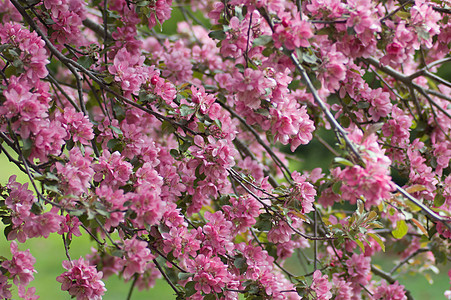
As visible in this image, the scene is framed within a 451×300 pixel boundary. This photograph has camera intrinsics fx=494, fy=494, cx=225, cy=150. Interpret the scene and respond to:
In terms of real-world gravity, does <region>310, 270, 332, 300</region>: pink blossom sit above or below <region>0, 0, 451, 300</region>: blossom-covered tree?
below

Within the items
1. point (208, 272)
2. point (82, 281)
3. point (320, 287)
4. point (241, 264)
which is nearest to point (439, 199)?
point (320, 287)

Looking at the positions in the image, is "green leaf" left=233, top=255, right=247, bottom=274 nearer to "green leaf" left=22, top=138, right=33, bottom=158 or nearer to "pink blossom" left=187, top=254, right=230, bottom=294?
"pink blossom" left=187, top=254, right=230, bottom=294

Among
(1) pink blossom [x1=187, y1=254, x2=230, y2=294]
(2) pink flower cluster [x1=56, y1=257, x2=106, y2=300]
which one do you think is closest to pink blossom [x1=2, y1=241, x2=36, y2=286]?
(2) pink flower cluster [x1=56, y1=257, x2=106, y2=300]

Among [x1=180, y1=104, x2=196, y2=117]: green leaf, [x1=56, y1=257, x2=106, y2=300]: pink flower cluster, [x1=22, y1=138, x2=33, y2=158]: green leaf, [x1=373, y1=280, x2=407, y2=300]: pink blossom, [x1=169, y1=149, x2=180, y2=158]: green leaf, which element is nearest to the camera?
[x1=22, y1=138, x2=33, y2=158]: green leaf

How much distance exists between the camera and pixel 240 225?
1529 mm

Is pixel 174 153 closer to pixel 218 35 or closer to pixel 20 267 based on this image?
pixel 218 35

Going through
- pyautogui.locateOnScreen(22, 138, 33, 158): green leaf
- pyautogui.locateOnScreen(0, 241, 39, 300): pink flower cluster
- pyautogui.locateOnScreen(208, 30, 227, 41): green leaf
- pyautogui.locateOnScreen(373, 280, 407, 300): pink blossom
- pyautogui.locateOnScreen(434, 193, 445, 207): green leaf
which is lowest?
pyautogui.locateOnScreen(0, 241, 39, 300): pink flower cluster

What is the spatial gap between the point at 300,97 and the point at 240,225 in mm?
977

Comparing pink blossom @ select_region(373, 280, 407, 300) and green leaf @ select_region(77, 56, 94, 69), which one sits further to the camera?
pink blossom @ select_region(373, 280, 407, 300)

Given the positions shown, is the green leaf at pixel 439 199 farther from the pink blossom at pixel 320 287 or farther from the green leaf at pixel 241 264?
the green leaf at pixel 241 264

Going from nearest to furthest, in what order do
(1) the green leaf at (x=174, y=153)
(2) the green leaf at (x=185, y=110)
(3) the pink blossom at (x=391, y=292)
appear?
(2) the green leaf at (x=185, y=110)
(1) the green leaf at (x=174, y=153)
(3) the pink blossom at (x=391, y=292)

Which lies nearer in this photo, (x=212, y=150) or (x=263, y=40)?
(x=263, y=40)

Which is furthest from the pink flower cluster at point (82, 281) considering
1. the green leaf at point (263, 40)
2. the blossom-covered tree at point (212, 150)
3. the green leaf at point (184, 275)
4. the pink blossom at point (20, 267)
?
the green leaf at point (263, 40)

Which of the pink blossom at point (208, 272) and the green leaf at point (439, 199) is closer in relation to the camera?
the pink blossom at point (208, 272)
